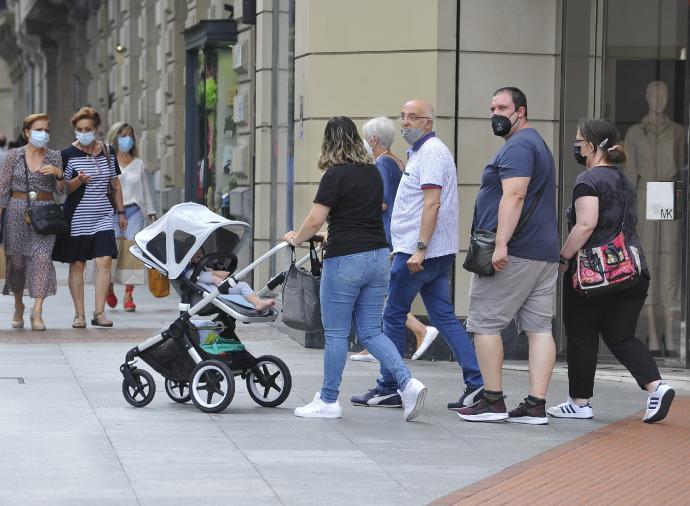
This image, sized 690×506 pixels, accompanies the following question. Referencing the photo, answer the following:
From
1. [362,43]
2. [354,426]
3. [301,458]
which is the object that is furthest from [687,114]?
[301,458]

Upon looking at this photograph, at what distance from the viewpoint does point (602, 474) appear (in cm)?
727

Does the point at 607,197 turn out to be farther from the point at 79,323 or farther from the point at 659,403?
the point at 79,323

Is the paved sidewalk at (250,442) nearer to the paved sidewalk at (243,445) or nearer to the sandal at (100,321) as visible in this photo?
the paved sidewalk at (243,445)

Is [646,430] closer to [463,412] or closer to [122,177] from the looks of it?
[463,412]

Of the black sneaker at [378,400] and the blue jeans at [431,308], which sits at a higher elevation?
the blue jeans at [431,308]

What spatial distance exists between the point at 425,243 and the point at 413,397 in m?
0.92

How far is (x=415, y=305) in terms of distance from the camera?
12.0m

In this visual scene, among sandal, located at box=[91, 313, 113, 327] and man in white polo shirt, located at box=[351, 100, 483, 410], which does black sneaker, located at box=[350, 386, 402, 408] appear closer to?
man in white polo shirt, located at box=[351, 100, 483, 410]

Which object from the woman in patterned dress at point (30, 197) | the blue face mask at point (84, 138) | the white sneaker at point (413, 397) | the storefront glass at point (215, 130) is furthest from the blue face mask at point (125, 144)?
the white sneaker at point (413, 397)

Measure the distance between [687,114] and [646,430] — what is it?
11.1 feet

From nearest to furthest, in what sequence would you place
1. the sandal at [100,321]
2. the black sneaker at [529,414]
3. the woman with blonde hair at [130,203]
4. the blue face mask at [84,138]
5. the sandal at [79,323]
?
the black sneaker at [529,414] < the blue face mask at [84,138] < the sandal at [79,323] < the sandal at [100,321] < the woman with blonde hair at [130,203]

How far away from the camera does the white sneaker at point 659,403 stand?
877 cm

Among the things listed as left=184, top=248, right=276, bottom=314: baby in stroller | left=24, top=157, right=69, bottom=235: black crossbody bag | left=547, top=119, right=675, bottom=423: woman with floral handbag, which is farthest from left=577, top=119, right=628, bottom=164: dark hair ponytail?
left=24, top=157, right=69, bottom=235: black crossbody bag

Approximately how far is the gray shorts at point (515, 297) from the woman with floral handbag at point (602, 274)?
26 centimetres
